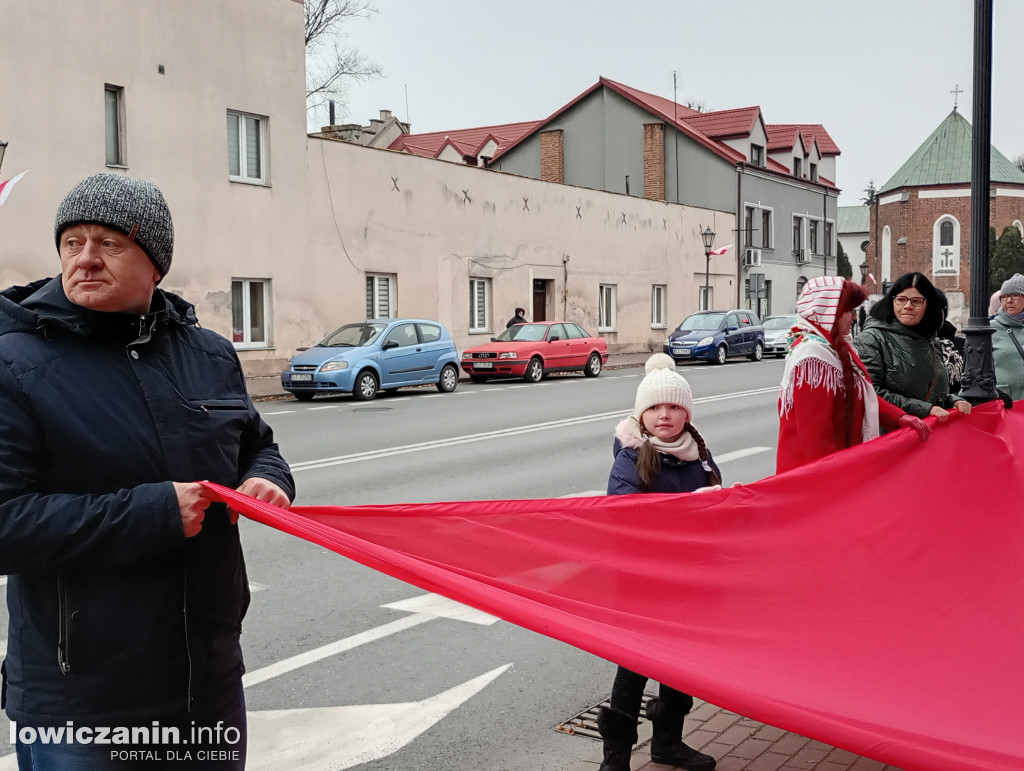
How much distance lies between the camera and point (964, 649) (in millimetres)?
3615

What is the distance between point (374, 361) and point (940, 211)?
71.2 meters

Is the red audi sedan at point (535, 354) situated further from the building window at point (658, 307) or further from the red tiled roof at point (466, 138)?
the red tiled roof at point (466, 138)

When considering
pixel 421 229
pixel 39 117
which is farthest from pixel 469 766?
pixel 421 229

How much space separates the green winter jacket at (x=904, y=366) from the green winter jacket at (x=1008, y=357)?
7.67 ft

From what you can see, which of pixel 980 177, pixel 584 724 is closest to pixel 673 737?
Result: pixel 584 724

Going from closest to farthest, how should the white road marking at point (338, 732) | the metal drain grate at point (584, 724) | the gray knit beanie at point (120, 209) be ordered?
1. the gray knit beanie at point (120, 209)
2. the white road marking at point (338, 732)
3. the metal drain grate at point (584, 724)

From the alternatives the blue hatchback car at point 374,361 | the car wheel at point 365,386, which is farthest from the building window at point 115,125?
the car wheel at point 365,386

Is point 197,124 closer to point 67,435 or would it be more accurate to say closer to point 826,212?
point 67,435

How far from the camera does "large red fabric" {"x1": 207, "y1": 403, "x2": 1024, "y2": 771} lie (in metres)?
2.60

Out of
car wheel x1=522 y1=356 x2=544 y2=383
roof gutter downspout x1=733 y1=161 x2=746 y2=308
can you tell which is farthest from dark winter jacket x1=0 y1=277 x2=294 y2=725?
roof gutter downspout x1=733 y1=161 x2=746 y2=308

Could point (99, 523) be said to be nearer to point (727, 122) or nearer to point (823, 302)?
point (823, 302)

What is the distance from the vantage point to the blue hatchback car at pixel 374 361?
21.8m

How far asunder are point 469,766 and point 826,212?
59.0 m

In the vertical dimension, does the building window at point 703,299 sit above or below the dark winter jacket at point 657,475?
above
